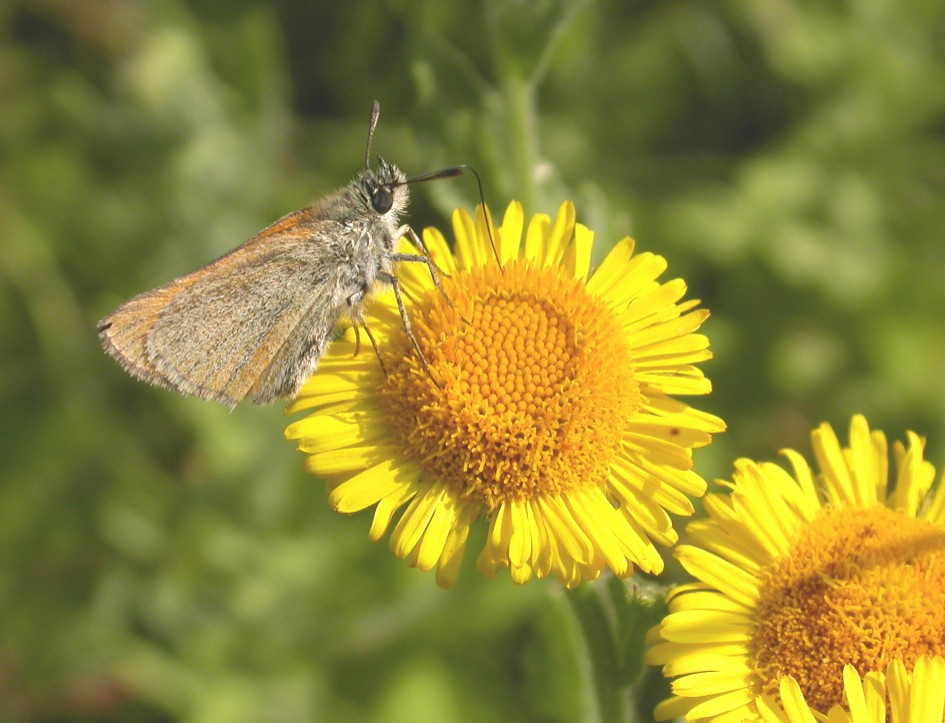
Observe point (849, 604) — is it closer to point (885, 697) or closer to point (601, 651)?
point (885, 697)

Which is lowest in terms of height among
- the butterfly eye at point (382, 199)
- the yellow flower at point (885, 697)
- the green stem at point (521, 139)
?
the yellow flower at point (885, 697)

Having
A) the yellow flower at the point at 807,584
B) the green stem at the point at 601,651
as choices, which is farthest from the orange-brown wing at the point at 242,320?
the yellow flower at the point at 807,584

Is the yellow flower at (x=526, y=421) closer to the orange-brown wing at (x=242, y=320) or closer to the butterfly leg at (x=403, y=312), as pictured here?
the butterfly leg at (x=403, y=312)

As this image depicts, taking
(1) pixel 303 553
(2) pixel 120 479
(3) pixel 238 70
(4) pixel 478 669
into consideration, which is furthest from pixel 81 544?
(3) pixel 238 70

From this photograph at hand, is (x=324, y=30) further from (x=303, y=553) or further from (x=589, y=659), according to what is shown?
(x=589, y=659)

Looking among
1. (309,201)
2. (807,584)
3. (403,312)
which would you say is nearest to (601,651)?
(807,584)

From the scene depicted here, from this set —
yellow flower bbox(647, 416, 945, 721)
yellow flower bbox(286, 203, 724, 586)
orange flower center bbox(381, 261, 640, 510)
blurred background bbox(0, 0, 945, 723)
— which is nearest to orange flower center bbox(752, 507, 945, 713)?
yellow flower bbox(647, 416, 945, 721)
